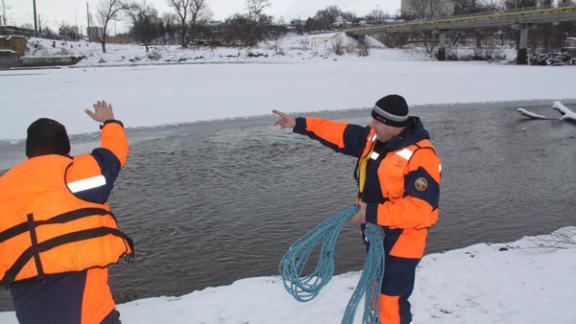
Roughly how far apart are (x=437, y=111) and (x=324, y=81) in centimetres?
637

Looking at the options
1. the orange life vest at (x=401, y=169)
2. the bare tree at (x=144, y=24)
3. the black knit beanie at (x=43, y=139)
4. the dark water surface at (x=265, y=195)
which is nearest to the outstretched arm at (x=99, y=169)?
the black knit beanie at (x=43, y=139)

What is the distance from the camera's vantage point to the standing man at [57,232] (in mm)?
2152

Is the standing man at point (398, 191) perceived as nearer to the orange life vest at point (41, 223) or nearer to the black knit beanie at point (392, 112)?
the black knit beanie at point (392, 112)

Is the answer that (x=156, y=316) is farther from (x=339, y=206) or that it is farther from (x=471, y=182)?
(x=471, y=182)

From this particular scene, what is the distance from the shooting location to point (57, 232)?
2.18 meters

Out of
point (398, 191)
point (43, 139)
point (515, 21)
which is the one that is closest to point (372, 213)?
point (398, 191)

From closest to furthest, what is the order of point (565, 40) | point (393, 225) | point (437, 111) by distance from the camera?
1. point (393, 225)
2. point (437, 111)
3. point (565, 40)

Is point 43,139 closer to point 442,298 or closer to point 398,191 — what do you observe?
point 398,191

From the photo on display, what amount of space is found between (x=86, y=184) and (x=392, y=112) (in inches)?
64.5

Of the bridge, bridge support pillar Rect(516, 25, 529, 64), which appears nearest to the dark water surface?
the bridge

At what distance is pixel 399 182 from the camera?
2.81 meters

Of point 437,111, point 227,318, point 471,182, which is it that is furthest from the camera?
point 437,111

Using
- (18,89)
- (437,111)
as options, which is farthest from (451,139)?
(18,89)

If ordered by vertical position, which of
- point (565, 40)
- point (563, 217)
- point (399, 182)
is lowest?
point (563, 217)
